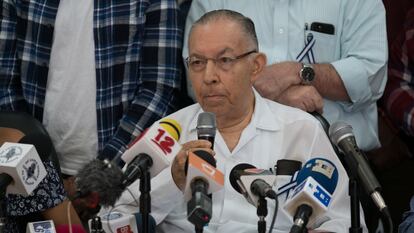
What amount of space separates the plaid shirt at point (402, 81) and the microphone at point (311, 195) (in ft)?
6.06

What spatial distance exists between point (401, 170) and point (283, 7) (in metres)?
1.52

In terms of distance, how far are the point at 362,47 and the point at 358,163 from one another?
158cm

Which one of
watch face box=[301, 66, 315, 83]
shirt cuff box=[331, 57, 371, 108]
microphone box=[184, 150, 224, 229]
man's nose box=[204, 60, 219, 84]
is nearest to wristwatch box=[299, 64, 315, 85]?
watch face box=[301, 66, 315, 83]

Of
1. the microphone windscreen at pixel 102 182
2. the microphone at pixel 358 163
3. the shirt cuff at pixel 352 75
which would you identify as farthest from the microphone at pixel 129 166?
the shirt cuff at pixel 352 75

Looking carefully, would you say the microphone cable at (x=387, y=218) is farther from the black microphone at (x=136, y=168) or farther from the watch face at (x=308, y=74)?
the watch face at (x=308, y=74)

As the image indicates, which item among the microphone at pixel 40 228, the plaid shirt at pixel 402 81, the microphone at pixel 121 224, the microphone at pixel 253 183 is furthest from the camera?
the plaid shirt at pixel 402 81

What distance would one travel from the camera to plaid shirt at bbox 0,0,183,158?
3.78 meters

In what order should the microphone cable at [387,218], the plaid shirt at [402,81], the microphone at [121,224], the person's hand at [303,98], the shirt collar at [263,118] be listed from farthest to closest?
the plaid shirt at [402,81], the person's hand at [303,98], the shirt collar at [263,118], the microphone at [121,224], the microphone cable at [387,218]

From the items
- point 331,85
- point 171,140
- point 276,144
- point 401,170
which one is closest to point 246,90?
point 276,144

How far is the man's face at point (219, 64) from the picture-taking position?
3.15 meters

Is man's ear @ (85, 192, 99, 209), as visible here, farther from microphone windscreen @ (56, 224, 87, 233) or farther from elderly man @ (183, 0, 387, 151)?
elderly man @ (183, 0, 387, 151)

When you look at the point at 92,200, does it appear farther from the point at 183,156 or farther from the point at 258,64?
the point at 258,64

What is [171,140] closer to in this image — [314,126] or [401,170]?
[314,126]

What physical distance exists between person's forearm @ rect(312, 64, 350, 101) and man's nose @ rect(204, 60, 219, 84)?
2.31 feet
